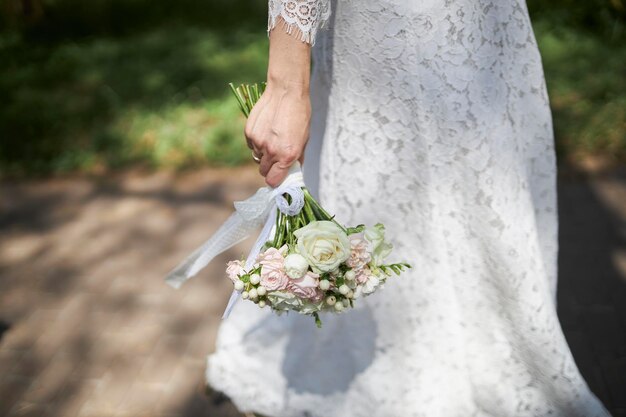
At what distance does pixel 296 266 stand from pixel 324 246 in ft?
0.27

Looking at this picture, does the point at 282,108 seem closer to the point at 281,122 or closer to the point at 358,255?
the point at 281,122

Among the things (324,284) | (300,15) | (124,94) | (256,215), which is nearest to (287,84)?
(300,15)

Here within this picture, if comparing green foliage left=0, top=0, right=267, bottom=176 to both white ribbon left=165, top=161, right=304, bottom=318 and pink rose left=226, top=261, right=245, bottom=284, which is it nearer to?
white ribbon left=165, top=161, right=304, bottom=318

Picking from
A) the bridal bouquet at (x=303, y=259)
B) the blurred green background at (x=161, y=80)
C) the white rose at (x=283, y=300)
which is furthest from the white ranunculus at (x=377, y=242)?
the blurred green background at (x=161, y=80)

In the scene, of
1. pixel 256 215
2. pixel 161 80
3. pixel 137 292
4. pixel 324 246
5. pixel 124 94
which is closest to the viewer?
pixel 324 246

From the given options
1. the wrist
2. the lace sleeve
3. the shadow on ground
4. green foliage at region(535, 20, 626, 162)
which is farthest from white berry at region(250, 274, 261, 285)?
green foliage at region(535, 20, 626, 162)

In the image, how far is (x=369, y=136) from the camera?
200 cm

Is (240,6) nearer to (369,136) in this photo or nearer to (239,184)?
(239,184)

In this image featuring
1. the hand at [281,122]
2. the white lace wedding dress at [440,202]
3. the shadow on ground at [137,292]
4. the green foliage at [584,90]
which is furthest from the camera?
the green foliage at [584,90]

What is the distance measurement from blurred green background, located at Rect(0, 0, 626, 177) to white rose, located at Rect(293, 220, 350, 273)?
8.82 ft

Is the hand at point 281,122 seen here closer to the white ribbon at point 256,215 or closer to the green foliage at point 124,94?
the white ribbon at point 256,215

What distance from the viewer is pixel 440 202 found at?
6.56 ft

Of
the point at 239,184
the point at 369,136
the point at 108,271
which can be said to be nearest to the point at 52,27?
the point at 239,184

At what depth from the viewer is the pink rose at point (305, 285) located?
1623 millimetres
